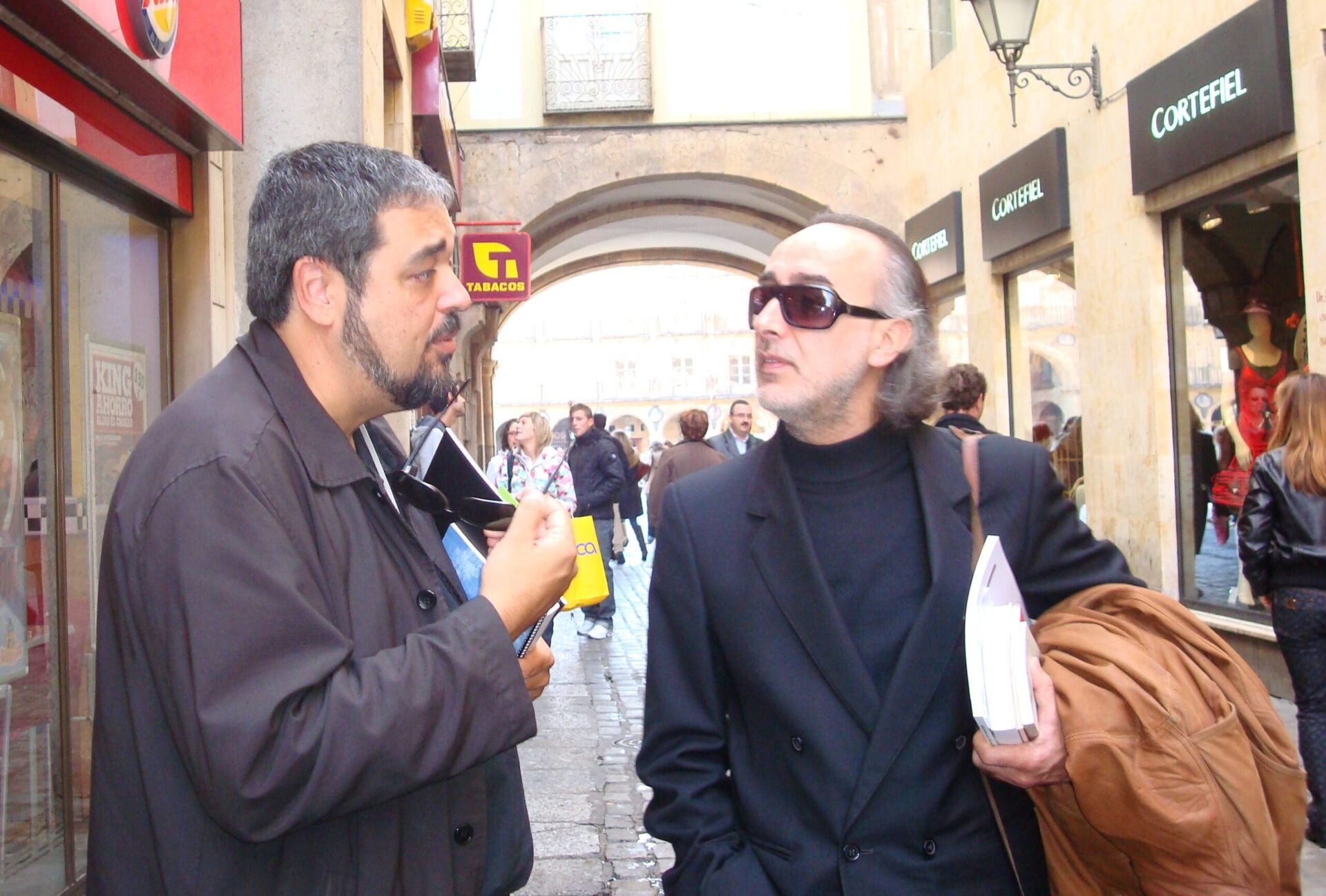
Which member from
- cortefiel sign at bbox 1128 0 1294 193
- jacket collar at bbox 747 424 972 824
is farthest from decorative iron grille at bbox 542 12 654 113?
jacket collar at bbox 747 424 972 824

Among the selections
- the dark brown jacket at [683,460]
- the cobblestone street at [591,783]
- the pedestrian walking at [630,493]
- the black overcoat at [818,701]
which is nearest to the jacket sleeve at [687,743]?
the black overcoat at [818,701]

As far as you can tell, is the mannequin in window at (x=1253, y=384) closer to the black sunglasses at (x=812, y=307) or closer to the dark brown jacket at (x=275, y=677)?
the black sunglasses at (x=812, y=307)

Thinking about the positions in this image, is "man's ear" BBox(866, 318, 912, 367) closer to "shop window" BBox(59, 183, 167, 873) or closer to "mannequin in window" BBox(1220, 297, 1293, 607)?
"shop window" BBox(59, 183, 167, 873)

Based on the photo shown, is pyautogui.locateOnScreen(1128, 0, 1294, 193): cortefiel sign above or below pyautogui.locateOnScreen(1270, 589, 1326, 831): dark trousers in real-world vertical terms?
above

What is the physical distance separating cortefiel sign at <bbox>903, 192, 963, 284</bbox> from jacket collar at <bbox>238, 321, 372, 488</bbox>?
37.0 feet

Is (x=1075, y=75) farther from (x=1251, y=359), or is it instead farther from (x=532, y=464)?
(x=532, y=464)

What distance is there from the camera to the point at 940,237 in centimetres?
1357

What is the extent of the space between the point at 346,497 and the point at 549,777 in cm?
435

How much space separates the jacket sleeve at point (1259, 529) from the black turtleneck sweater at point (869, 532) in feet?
10.4

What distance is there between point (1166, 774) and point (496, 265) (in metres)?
12.2

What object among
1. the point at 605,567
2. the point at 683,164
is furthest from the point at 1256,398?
the point at 683,164

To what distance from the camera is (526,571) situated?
1.78 m

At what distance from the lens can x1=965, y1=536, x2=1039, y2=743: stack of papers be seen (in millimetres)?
1710

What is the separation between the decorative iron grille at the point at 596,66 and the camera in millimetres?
15195
